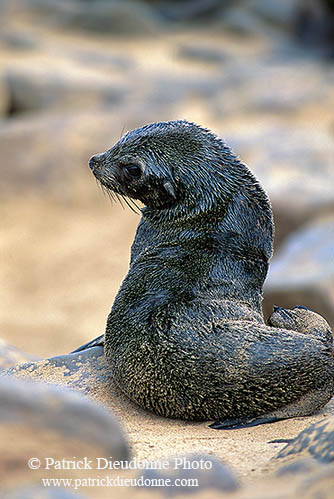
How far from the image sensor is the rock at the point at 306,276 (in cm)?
727

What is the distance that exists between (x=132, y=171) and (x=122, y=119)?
33.0 feet

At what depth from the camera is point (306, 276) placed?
7.64 meters

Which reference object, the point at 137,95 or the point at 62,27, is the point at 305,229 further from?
the point at 62,27

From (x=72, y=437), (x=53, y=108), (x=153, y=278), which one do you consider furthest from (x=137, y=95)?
(x=72, y=437)

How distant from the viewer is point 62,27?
19.1 metres

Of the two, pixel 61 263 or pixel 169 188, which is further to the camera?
pixel 61 263

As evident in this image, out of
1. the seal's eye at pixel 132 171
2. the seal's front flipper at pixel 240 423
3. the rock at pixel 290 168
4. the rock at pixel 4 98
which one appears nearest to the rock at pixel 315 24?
the rock at pixel 290 168

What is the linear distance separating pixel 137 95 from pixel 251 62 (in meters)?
4.12

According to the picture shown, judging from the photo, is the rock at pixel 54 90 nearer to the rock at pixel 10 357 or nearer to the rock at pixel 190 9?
the rock at pixel 190 9

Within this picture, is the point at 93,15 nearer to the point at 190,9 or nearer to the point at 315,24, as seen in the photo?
the point at 190,9

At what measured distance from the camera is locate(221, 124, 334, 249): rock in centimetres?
1021

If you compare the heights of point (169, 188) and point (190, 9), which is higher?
point (190, 9)

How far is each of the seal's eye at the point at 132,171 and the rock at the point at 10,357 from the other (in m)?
1.61

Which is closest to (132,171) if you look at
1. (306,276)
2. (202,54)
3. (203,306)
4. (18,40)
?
(203,306)
